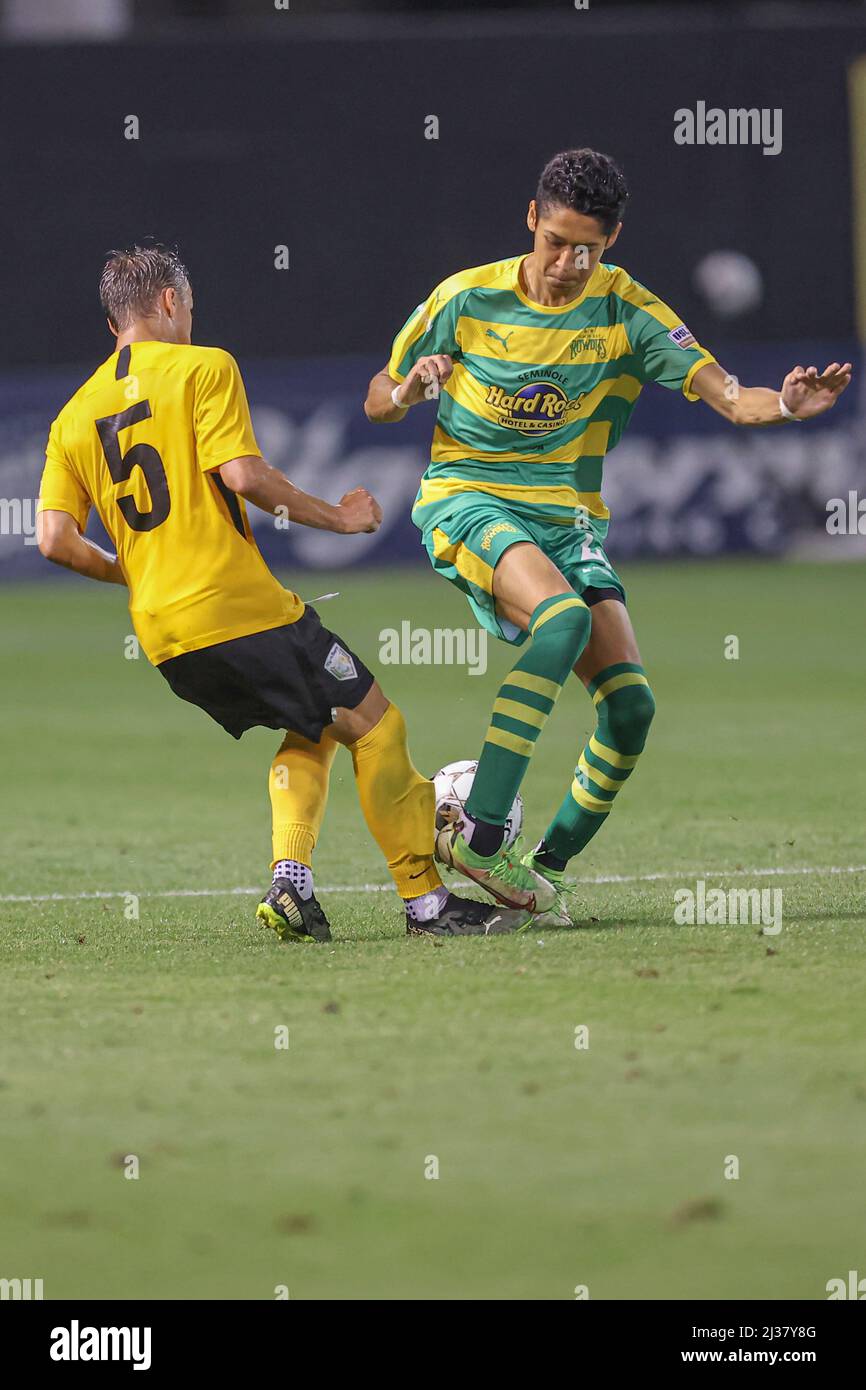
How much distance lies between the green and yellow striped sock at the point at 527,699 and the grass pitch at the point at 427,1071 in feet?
1.43

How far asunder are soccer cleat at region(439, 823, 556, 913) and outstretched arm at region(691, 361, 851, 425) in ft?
4.82

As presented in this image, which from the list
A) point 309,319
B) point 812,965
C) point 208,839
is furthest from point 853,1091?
point 309,319

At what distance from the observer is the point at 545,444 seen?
23.3 feet

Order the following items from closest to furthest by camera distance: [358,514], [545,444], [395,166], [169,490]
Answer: [358,514] < [169,490] < [545,444] < [395,166]

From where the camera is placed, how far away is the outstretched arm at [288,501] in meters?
6.23

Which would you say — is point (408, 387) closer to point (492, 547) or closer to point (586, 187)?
point (492, 547)

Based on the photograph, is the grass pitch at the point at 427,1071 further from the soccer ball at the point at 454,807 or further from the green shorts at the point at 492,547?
the green shorts at the point at 492,547

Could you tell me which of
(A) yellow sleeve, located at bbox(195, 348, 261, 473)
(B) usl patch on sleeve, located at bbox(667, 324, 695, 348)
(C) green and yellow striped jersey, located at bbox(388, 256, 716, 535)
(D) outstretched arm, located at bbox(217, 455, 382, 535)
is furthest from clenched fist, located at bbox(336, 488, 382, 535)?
(B) usl patch on sleeve, located at bbox(667, 324, 695, 348)

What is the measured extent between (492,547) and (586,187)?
1106mm

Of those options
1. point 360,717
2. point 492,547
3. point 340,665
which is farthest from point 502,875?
point 492,547

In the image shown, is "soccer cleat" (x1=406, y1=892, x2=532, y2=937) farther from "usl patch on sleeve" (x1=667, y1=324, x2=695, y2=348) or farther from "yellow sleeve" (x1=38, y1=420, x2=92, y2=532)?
"usl patch on sleeve" (x1=667, y1=324, x2=695, y2=348)
